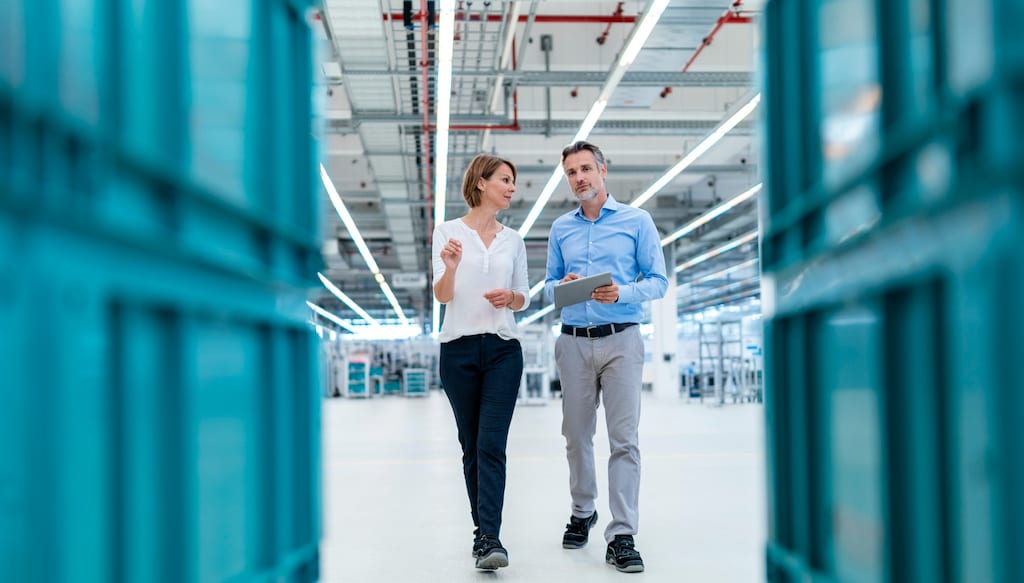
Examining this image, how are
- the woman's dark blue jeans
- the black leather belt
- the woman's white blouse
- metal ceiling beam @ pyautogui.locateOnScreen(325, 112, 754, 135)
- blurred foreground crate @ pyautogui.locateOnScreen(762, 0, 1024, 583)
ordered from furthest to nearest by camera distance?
metal ceiling beam @ pyautogui.locateOnScreen(325, 112, 754, 135)
the black leather belt
the woman's white blouse
the woman's dark blue jeans
blurred foreground crate @ pyautogui.locateOnScreen(762, 0, 1024, 583)

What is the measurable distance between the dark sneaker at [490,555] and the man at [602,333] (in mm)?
401

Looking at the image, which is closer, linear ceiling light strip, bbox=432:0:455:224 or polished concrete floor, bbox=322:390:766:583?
polished concrete floor, bbox=322:390:766:583

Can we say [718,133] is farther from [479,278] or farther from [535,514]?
[479,278]

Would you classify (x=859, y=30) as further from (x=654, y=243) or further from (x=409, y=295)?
(x=409, y=295)

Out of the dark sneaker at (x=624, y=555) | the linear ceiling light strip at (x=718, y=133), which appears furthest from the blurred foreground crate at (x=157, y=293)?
the linear ceiling light strip at (x=718, y=133)

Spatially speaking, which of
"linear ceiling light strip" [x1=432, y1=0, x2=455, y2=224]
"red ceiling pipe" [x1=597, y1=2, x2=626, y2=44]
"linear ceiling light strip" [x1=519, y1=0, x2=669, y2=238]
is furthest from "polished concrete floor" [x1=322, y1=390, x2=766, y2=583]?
"red ceiling pipe" [x1=597, y1=2, x2=626, y2=44]

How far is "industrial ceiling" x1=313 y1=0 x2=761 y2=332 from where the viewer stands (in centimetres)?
760

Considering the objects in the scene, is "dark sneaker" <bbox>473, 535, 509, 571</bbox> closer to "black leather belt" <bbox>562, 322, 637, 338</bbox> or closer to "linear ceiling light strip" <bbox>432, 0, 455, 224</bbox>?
"black leather belt" <bbox>562, 322, 637, 338</bbox>

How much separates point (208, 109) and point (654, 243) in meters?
2.21

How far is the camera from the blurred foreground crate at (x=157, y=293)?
936 mm

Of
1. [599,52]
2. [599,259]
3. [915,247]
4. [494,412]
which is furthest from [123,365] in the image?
[599,52]

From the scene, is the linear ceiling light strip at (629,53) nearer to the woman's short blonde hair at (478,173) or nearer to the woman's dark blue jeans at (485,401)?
the woman's short blonde hair at (478,173)

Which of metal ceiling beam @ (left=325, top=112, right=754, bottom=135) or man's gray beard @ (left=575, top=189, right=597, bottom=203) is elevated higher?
metal ceiling beam @ (left=325, top=112, right=754, bottom=135)

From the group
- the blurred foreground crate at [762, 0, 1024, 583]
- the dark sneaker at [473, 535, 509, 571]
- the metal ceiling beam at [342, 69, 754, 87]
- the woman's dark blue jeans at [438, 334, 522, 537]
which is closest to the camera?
the blurred foreground crate at [762, 0, 1024, 583]
